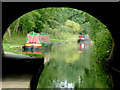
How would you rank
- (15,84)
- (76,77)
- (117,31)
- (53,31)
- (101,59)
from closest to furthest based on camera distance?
(15,84)
(76,77)
(117,31)
(101,59)
(53,31)

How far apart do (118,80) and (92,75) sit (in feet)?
4.91

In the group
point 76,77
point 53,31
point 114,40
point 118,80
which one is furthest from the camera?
point 53,31

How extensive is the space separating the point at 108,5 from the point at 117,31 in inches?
79.7

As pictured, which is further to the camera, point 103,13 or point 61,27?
point 61,27

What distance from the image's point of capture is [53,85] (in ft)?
23.2

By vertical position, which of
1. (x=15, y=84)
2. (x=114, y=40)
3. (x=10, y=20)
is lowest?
(x=15, y=84)

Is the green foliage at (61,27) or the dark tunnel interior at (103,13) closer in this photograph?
the dark tunnel interior at (103,13)

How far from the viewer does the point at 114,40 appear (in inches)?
396

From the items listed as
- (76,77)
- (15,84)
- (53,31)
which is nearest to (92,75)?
(76,77)

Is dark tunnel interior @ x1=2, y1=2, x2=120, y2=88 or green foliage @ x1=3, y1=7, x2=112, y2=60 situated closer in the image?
dark tunnel interior @ x1=2, y1=2, x2=120, y2=88

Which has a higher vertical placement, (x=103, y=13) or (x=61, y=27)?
(x=61, y=27)

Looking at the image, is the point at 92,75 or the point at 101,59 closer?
the point at 92,75

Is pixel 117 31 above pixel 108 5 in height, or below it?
below

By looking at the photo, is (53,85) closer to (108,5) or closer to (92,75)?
(92,75)
